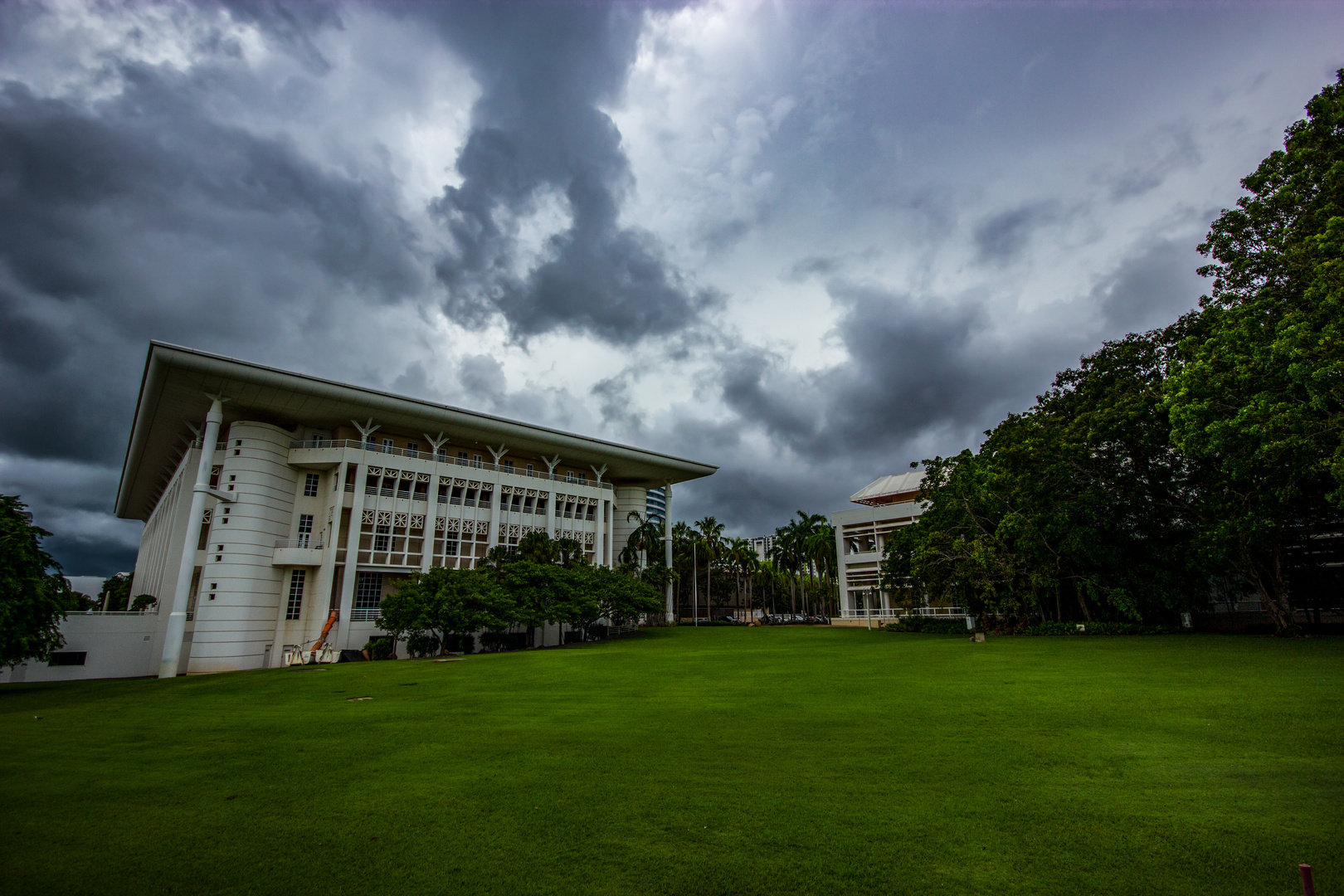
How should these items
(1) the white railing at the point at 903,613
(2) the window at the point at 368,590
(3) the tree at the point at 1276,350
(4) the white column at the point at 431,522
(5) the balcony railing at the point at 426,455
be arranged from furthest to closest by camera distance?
(1) the white railing at the point at 903,613
(4) the white column at the point at 431,522
(5) the balcony railing at the point at 426,455
(2) the window at the point at 368,590
(3) the tree at the point at 1276,350

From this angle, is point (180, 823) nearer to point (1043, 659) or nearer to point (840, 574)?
point (1043, 659)

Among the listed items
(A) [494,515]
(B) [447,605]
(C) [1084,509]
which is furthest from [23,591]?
(C) [1084,509]

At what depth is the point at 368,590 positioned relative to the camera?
40.5 metres

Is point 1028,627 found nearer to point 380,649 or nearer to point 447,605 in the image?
point 447,605

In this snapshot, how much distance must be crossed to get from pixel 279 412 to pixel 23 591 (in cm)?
1829

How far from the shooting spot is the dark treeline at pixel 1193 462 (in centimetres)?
1870

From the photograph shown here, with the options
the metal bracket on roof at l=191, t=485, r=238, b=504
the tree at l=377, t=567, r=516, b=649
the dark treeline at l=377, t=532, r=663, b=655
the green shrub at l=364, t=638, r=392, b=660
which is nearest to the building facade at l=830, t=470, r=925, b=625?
the dark treeline at l=377, t=532, r=663, b=655

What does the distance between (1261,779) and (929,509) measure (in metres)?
36.0

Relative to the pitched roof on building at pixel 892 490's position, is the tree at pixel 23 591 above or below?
below

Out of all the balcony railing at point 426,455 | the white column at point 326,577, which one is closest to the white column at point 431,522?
the balcony railing at point 426,455

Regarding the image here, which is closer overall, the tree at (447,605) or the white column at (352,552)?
the tree at (447,605)

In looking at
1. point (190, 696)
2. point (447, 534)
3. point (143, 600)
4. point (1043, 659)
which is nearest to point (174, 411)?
point (143, 600)

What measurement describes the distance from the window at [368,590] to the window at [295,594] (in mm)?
3007

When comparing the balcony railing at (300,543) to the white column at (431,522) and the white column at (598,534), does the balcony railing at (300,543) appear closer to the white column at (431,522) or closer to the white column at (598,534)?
the white column at (431,522)
